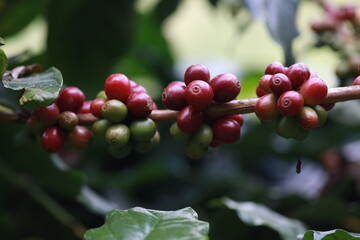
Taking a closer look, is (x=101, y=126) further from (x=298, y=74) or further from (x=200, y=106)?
(x=298, y=74)

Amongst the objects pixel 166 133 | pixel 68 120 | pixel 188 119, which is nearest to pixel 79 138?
pixel 68 120

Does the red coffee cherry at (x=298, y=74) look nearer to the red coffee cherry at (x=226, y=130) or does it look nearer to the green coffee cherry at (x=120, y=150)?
the red coffee cherry at (x=226, y=130)

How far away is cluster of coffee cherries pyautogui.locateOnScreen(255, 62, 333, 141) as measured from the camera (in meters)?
0.47

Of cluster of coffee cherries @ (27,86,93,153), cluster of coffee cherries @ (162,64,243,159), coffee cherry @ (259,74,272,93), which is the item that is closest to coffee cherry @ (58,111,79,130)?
cluster of coffee cherries @ (27,86,93,153)

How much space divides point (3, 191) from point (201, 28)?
1.95m

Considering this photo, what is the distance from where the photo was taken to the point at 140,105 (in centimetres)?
52

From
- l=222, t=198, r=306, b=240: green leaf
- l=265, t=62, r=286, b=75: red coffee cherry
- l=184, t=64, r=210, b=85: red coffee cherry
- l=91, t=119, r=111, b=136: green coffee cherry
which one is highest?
l=265, t=62, r=286, b=75: red coffee cherry

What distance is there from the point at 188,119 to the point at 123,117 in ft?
0.24

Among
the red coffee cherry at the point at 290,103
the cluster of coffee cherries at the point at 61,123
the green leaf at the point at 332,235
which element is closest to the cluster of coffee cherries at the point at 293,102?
the red coffee cherry at the point at 290,103

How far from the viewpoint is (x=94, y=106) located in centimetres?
54

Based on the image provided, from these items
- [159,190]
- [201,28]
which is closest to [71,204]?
[159,190]

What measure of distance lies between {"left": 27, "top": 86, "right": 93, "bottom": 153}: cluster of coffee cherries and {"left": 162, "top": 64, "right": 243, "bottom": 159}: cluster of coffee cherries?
105 millimetres

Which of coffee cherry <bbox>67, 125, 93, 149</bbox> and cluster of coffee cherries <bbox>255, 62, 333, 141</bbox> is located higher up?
cluster of coffee cherries <bbox>255, 62, 333, 141</bbox>

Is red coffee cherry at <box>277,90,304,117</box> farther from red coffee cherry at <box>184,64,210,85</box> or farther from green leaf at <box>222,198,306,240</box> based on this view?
green leaf at <box>222,198,306,240</box>
